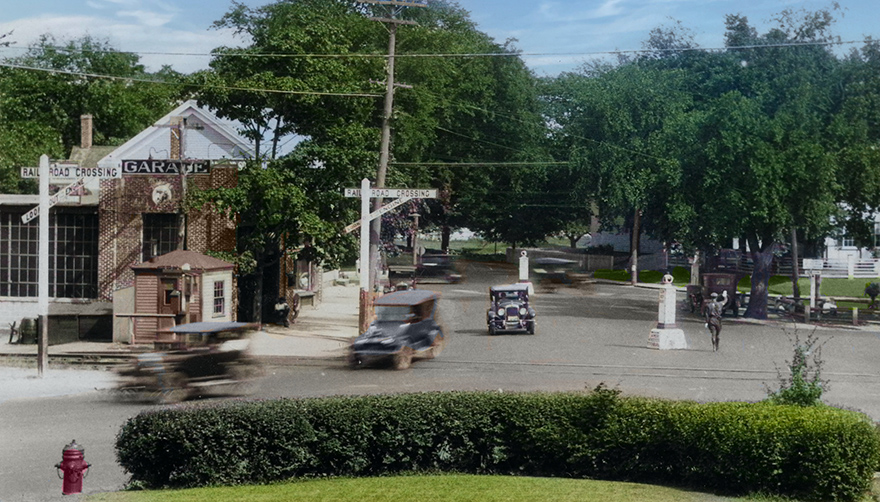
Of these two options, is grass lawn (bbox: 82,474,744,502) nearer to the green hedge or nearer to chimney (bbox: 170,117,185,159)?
the green hedge

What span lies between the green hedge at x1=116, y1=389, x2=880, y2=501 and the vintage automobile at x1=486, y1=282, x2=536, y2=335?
41.5 feet

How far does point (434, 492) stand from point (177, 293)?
404 inches

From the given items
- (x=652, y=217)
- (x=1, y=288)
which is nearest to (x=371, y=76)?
(x=1, y=288)

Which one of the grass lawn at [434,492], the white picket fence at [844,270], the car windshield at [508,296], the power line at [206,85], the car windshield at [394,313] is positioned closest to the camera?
the grass lawn at [434,492]

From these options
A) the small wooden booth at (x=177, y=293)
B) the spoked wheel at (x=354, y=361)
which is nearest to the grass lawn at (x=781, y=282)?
the spoked wheel at (x=354, y=361)

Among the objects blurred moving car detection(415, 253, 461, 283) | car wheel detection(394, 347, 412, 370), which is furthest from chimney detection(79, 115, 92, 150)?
blurred moving car detection(415, 253, 461, 283)

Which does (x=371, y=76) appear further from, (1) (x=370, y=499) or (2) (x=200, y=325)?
(1) (x=370, y=499)

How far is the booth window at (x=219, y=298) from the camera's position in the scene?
862 inches

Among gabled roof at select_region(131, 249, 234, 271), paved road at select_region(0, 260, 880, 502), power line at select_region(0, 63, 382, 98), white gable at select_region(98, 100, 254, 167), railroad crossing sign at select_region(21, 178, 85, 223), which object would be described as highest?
power line at select_region(0, 63, 382, 98)

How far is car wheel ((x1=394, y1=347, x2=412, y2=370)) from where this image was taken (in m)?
22.1

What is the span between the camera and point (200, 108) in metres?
20.9

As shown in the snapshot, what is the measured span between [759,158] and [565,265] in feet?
53.8

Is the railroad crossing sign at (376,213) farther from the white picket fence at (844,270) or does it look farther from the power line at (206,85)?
the white picket fence at (844,270)

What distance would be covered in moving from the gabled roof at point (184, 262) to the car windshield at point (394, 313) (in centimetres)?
371
